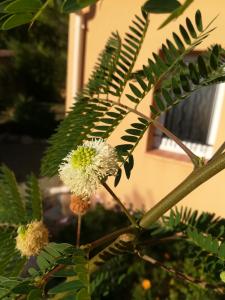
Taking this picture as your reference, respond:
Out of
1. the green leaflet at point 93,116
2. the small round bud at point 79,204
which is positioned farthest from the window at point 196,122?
the small round bud at point 79,204

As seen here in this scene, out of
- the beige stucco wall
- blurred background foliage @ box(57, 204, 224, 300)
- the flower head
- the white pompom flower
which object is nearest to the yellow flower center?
the white pompom flower

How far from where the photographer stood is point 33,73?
471 inches

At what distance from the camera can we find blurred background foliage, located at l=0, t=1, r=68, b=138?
1067 centimetres

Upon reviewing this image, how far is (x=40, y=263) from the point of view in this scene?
88cm

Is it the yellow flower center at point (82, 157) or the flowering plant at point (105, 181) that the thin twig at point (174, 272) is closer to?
the flowering plant at point (105, 181)

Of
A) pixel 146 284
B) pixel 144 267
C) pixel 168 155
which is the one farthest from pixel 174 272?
pixel 168 155

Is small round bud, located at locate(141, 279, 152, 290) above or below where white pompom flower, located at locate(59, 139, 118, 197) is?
below

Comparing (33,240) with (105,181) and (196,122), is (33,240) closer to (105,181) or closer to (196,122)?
(105,181)

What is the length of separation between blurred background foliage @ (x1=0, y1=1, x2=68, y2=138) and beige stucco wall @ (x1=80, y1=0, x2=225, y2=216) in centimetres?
630

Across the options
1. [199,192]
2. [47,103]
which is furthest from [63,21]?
[199,192]

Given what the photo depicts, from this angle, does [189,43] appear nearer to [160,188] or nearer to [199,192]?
[199,192]

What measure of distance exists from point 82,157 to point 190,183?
0.28 metres

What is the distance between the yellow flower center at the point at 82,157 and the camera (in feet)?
2.98

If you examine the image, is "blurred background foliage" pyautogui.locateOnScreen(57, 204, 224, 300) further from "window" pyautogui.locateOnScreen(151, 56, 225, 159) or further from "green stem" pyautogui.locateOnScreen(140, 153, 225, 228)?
"green stem" pyautogui.locateOnScreen(140, 153, 225, 228)
